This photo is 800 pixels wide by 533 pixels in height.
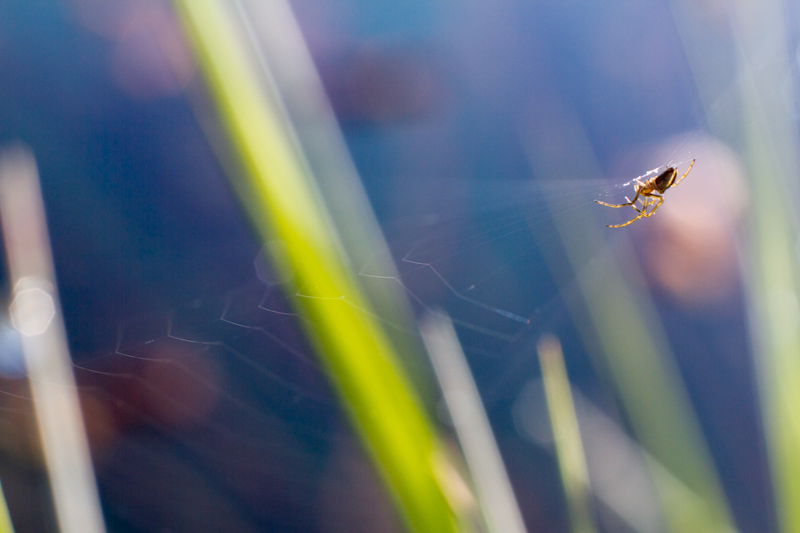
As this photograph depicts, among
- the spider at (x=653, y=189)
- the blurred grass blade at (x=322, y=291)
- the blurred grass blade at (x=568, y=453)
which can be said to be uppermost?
the blurred grass blade at (x=322, y=291)

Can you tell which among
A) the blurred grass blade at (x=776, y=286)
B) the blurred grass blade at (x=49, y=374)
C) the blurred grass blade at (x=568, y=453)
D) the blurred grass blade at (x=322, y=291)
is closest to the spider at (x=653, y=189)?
the blurred grass blade at (x=776, y=286)

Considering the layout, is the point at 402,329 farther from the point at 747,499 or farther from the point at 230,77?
the point at 747,499

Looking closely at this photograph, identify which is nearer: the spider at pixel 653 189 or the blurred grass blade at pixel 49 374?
the blurred grass blade at pixel 49 374

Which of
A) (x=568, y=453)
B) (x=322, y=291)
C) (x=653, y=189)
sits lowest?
(x=568, y=453)

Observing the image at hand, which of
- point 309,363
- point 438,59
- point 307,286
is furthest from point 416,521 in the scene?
point 438,59

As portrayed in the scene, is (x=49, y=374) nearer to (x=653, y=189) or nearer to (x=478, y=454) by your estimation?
(x=478, y=454)

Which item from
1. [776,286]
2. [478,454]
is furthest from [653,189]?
[478,454]

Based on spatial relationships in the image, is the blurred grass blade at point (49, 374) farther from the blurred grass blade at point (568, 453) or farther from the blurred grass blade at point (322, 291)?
the blurred grass blade at point (568, 453)

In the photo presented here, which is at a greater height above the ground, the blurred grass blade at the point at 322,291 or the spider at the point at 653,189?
the blurred grass blade at the point at 322,291

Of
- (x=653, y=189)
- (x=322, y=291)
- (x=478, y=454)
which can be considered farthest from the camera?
(x=653, y=189)
